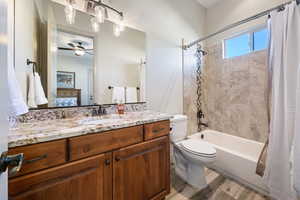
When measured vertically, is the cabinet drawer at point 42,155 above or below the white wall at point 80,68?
below

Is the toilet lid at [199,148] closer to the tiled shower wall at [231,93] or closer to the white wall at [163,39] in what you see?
the white wall at [163,39]

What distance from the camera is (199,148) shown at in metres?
1.73

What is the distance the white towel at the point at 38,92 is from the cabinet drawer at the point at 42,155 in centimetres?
63

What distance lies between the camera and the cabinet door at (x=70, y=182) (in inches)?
29.3

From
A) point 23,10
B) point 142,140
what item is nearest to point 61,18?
point 23,10

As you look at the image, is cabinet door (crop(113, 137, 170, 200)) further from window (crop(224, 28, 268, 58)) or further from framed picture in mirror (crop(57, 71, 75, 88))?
window (crop(224, 28, 268, 58))

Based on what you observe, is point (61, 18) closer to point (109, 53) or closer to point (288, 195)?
point (109, 53)

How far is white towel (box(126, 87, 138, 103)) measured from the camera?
185 cm

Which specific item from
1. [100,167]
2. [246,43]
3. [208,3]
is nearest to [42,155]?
[100,167]

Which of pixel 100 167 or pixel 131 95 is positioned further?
pixel 131 95

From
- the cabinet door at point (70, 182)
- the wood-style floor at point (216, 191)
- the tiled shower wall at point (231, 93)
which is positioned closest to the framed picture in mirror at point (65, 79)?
the cabinet door at point (70, 182)

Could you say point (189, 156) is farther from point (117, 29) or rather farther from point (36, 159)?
point (117, 29)

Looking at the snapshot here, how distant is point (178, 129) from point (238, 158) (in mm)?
799

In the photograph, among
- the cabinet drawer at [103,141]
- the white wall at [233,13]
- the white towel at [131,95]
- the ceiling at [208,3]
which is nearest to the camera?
the cabinet drawer at [103,141]
